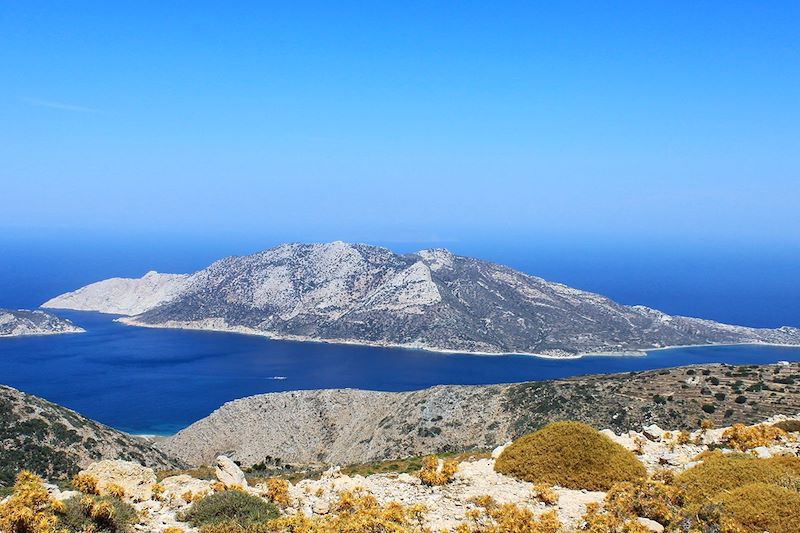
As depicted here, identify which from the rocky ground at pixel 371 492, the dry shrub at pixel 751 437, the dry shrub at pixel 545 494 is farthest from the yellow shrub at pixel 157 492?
the dry shrub at pixel 751 437

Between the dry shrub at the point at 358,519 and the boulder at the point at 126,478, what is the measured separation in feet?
12.4

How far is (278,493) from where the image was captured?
42.8ft

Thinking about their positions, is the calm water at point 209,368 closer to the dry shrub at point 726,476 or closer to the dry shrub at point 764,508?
the dry shrub at point 726,476

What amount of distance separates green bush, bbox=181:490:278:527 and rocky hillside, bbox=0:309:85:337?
20227cm

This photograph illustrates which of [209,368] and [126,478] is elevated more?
[126,478]

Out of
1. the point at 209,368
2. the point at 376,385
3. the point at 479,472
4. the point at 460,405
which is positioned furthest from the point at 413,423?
the point at 209,368

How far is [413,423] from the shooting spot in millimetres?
56531

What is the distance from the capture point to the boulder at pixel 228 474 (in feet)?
47.5

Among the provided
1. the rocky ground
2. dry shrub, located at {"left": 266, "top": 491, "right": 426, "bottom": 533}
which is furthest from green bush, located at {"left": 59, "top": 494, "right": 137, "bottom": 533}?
dry shrub, located at {"left": 266, "top": 491, "right": 426, "bottom": 533}

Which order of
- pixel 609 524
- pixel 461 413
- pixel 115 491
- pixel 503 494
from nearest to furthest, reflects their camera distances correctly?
pixel 609 524 < pixel 115 491 < pixel 503 494 < pixel 461 413

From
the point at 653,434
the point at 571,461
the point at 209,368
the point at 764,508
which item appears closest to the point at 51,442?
the point at 571,461

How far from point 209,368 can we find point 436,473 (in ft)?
465

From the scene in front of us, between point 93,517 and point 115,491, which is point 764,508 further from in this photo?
point 115,491


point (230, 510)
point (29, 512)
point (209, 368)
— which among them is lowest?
point (209, 368)
